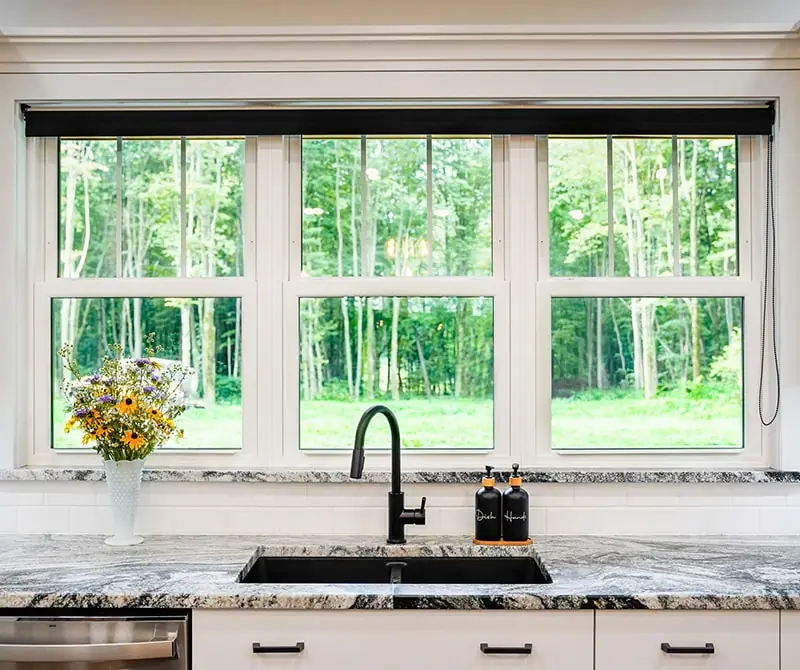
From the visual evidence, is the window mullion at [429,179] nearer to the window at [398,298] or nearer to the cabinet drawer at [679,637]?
the window at [398,298]

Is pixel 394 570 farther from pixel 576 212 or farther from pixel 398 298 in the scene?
pixel 576 212

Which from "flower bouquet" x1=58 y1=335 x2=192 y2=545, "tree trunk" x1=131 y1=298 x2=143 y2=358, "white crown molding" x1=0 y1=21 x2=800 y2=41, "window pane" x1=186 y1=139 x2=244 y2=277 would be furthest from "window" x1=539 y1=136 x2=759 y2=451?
"tree trunk" x1=131 y1=298 x2=143 y2=358

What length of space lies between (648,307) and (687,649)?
3.84ft

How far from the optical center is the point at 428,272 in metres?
2.84

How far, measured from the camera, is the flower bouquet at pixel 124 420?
2.50 metres

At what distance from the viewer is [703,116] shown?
2746mm

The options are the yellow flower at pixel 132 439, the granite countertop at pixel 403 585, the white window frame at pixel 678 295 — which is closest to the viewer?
the granite countertop at pixel 403 585

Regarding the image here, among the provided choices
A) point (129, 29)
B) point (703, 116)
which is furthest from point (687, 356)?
point (129, 29)

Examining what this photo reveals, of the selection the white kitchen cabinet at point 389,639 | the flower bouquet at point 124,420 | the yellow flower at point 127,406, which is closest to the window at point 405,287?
the flower bouquet at point 124,420

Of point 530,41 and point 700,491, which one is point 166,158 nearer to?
point 530,41

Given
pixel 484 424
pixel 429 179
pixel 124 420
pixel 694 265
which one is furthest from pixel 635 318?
pixel 124 420

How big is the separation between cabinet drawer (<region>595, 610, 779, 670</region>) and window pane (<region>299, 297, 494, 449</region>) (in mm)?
881

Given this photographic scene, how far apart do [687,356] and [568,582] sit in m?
1.03

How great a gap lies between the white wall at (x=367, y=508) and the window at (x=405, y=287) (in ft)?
0.40
